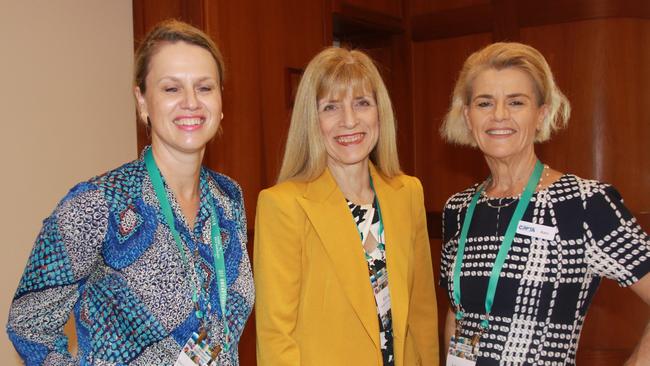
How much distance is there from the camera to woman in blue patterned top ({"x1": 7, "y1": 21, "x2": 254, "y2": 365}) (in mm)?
1767

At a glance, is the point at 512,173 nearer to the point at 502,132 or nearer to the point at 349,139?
the point at 502,132

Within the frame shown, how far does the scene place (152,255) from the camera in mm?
1848

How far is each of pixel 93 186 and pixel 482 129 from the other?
1371 millimetres

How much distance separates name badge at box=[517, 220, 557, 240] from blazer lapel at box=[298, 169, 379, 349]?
0.55m

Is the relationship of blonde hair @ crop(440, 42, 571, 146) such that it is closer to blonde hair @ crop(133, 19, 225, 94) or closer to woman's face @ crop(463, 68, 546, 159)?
woman's face @ crop(463, 68, 546, 159)

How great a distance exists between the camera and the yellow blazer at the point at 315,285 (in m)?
2.15

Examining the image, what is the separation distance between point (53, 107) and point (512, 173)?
7.42 feet

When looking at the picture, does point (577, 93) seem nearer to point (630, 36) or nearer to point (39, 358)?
point (630, 36)

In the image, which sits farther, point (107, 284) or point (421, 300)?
point (421, 300)


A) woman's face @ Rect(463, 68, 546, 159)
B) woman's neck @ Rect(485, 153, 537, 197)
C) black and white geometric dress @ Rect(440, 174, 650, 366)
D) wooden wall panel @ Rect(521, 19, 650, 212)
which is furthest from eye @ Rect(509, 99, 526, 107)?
wooden wall panel @ Rect(521, 19, 650, 212)

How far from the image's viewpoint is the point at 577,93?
4969 mm

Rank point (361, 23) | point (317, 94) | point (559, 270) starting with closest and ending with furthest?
point (559, 270) < point (317, 94) < point (361, 23)

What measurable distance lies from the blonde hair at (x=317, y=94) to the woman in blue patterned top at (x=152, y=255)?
0.38 metres

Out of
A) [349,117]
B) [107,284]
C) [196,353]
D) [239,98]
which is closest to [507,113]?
→ [349,117]
